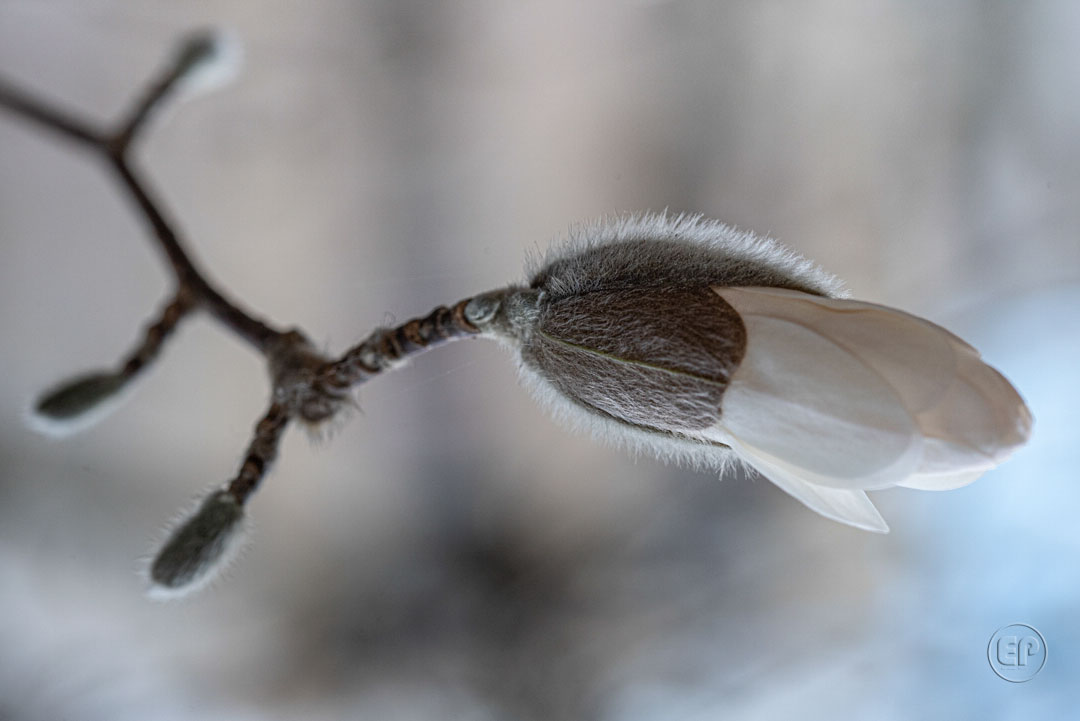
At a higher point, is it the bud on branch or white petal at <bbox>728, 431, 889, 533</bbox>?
the bud on branch

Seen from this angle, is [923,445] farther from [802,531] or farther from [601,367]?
[802,531]

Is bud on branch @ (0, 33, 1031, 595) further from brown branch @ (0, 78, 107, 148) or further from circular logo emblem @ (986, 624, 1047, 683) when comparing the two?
circular logo emblem @ (986, 624, 1047, 683)

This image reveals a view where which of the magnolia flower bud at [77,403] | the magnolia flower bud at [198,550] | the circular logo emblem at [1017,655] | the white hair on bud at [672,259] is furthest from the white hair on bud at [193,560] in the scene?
the circular logo emblem at [1017,655]

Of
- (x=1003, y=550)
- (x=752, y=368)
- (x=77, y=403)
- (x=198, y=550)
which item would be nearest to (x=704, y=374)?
(x=752, y=368)

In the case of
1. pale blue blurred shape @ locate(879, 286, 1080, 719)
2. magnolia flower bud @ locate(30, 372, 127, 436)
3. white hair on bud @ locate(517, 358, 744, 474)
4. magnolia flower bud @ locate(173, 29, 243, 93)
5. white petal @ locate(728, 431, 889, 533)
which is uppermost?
magnolia flower bud @ locate(173, 29, 243, 93)

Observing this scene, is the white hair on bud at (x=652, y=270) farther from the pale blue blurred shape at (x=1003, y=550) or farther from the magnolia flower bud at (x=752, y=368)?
the pale blue blurred shape at (x=1003, y=550)

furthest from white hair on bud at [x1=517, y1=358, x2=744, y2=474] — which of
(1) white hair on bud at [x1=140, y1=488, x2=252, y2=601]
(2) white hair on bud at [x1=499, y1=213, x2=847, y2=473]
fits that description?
(1) white hair on bud at [x1=140, y1=488, x2=252, y2=601]

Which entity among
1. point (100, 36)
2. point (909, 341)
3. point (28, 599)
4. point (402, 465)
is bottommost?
point (402, 465)

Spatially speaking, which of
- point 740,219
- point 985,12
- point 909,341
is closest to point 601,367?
point 909,341
